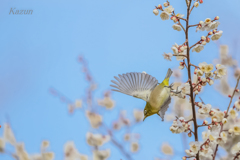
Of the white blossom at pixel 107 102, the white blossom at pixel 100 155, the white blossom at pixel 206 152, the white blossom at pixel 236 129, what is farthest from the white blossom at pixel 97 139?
the white blossom at pixel 236 129

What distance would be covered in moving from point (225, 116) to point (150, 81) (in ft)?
2.31

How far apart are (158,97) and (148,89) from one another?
14cm

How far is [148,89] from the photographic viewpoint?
2348 mm

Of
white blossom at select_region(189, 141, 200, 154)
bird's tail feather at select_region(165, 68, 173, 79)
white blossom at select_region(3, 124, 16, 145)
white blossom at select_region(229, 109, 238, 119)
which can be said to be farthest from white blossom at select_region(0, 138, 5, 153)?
white blossom at select_region(229, 109, 238, 119)

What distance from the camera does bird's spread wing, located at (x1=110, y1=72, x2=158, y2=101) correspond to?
2.28 meters

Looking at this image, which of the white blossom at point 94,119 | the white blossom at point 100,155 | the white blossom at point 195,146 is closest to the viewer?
the white blossom at point 195,146

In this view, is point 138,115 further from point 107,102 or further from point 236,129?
point 236,129

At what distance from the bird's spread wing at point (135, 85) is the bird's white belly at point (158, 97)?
0.05 m

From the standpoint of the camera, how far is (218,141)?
5.79 ft

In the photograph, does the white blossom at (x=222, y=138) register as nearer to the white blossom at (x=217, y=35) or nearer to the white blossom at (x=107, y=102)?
the white blossom at (x=217, y=35)

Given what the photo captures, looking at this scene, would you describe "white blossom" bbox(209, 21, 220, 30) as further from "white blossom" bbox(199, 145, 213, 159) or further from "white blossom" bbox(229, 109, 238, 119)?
"white blossom" bbox(199, 145, 213, 159)

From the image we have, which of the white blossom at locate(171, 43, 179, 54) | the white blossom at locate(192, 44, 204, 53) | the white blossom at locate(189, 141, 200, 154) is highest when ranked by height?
the white blossom at locate(192, 44, 204, 53)

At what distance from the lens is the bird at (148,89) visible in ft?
7.31

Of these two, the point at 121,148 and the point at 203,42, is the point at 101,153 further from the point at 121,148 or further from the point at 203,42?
the point at 203,42
